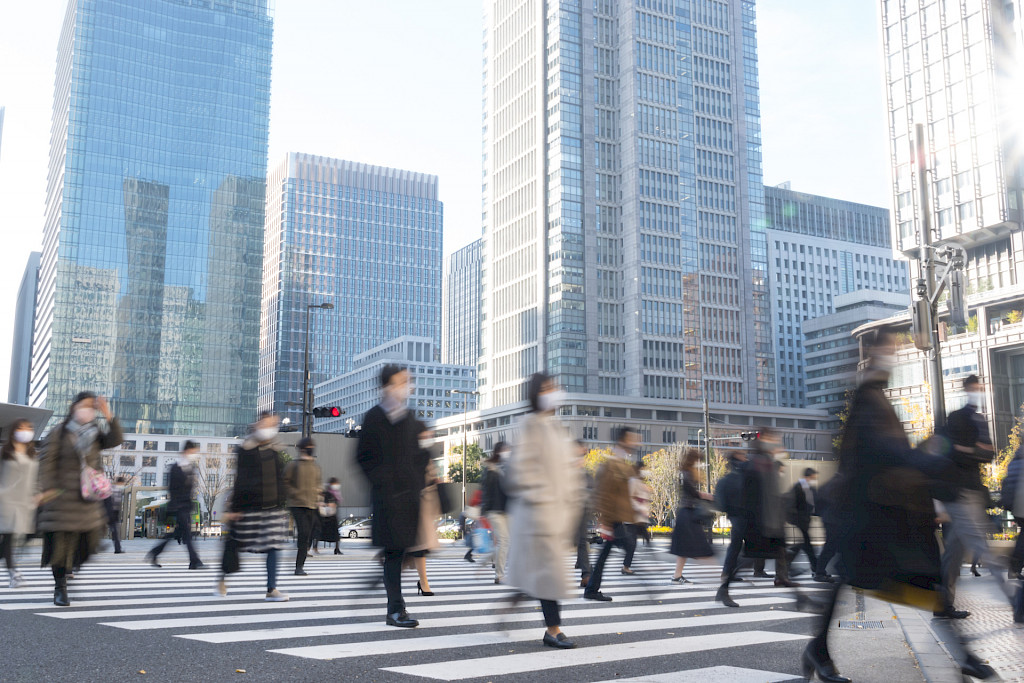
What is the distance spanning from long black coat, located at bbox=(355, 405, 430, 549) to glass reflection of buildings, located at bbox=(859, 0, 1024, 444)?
62.8m

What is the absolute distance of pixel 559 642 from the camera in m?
5.84

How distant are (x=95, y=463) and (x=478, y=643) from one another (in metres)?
4.13

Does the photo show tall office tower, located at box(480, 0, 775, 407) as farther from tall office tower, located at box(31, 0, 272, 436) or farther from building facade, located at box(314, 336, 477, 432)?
building facade, located at box(314, 336, 477, 432)

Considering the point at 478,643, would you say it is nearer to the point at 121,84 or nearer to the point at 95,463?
the point at 95,463

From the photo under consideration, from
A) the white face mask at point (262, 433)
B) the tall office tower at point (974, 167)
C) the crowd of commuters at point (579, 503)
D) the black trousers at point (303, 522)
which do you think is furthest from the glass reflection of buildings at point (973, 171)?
the white face mask at point (262, 433)

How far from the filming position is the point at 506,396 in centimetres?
11838

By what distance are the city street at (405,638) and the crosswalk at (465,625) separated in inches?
0.5

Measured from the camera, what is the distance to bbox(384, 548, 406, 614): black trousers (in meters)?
6.67

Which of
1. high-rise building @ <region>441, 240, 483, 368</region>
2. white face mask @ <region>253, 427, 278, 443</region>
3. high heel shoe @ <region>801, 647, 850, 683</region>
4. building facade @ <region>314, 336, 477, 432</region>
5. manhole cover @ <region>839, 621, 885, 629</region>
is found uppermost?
high-rise building @ <region>441, 240, 483, 368</region>

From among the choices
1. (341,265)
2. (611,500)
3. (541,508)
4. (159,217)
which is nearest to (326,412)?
(611,500)

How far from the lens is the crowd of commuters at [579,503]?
13.5ft

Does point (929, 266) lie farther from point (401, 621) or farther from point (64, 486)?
point (64, 486)

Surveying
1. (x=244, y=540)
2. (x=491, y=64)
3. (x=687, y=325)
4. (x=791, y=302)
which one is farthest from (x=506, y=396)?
(x=244, y=540)

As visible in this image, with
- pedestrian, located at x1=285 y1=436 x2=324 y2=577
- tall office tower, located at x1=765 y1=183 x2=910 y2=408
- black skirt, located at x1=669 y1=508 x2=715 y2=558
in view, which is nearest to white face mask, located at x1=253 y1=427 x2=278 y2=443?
pedestrian, located at x1=285 y1=436 x2=324 y2=577
